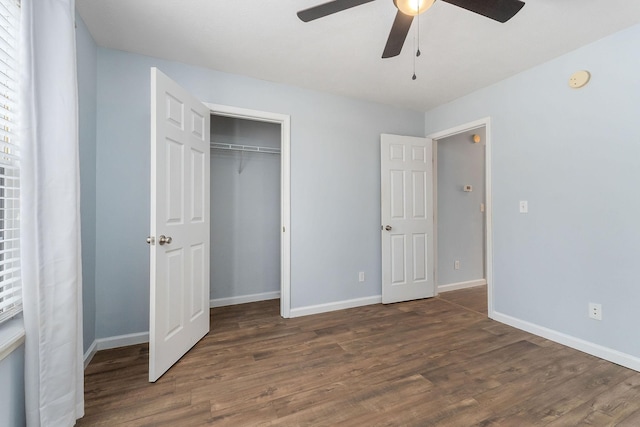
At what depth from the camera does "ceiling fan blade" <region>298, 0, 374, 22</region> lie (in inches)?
53.8

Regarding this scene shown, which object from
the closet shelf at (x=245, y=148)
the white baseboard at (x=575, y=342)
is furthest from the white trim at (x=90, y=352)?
the white baseboard at (x=575, y=342)

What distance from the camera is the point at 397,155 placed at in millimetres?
3438

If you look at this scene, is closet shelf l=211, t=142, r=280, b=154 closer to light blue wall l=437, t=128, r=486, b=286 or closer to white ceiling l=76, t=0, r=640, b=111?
white ceiling l=76, t=0, r=640, b=111

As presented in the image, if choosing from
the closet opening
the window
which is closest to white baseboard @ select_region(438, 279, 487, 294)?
the closet opening

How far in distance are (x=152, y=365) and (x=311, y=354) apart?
111 centimetres

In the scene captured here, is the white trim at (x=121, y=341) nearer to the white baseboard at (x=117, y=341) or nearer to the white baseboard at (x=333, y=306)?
the white baseboard at (x=117, y=341)

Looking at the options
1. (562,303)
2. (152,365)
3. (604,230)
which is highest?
(604,230)

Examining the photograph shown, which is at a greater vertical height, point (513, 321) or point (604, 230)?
point (604, 230)

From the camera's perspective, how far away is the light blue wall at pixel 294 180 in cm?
225

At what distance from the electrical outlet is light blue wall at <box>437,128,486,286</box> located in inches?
69.3

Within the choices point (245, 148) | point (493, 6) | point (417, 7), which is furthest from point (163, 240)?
point (493, 6)

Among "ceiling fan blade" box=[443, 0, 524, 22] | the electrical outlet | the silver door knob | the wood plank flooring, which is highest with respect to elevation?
"ceiling fan blade" box=[443, 0, 524, 22]

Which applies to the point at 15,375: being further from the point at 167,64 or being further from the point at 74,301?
the point at 167,64

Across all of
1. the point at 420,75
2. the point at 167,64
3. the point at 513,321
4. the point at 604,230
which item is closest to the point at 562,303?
the point at 513,321
